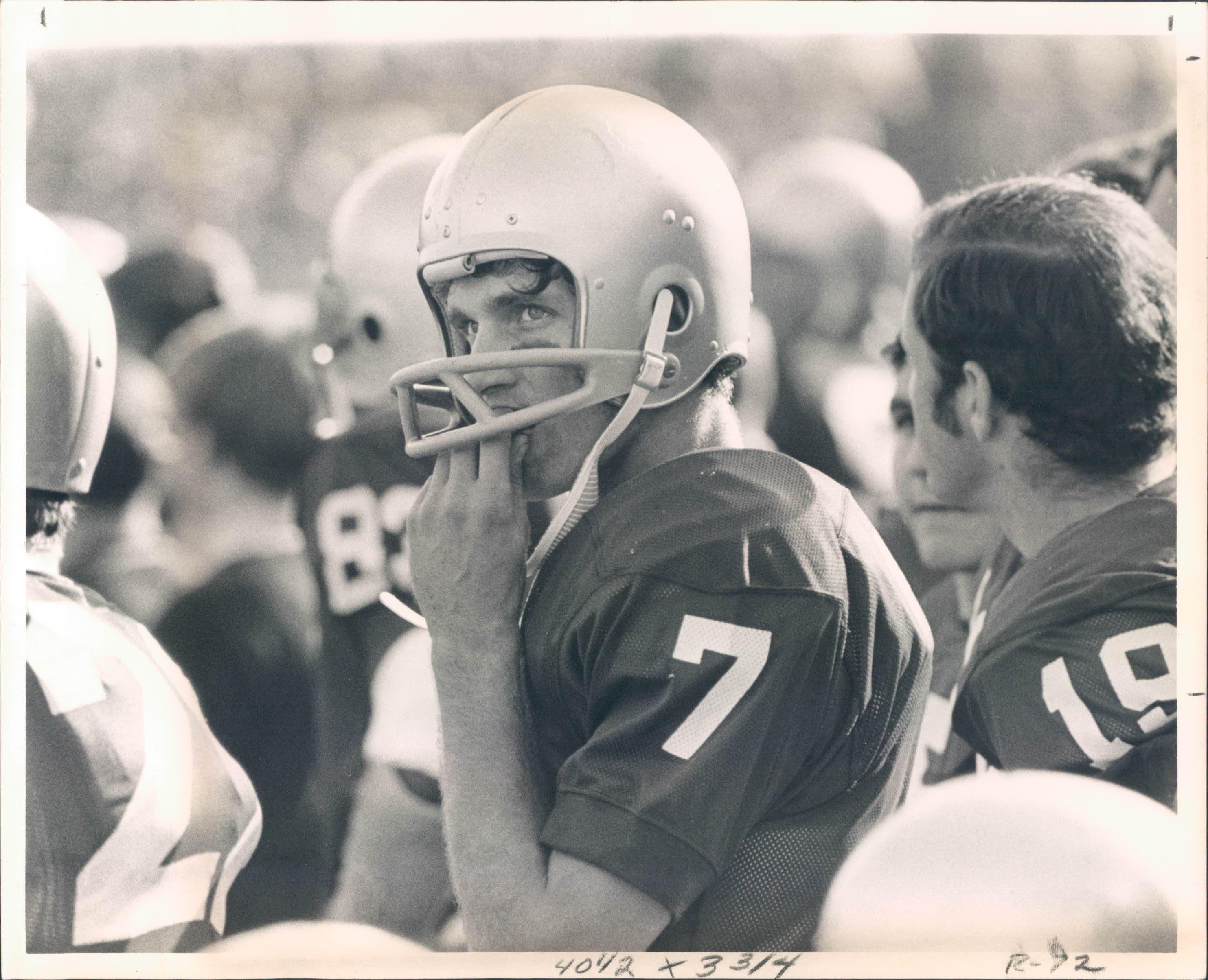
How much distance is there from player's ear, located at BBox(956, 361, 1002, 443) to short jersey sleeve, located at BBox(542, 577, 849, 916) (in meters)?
0.49

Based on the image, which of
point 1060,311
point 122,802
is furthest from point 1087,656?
point 122,802

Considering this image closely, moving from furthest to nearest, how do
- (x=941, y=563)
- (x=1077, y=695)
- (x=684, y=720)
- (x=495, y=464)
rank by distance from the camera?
1. (x=941, y=563)
2. (x=1077, y=695)
3. (x=495, y=464)
4. (x=684, y=720)

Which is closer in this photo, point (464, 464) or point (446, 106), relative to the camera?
point (464, 464)

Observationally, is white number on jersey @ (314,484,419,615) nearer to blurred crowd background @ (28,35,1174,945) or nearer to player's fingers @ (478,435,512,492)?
blurred crowd background @ (28,35,1174,945)

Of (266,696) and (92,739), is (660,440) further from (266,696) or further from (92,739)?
(92,739)

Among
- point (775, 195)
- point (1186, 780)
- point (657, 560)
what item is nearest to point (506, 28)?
point (775, 195)

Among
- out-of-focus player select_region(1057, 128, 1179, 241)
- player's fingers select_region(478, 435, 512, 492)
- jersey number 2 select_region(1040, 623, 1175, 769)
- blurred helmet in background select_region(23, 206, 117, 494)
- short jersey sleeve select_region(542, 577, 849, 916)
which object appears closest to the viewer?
short jersey sleeve select_region(542, 577, 849, 916)

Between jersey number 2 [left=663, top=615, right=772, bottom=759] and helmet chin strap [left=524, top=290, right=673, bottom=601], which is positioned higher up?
helmet chin strap [left=524, top=290, right=673, bottom=601]

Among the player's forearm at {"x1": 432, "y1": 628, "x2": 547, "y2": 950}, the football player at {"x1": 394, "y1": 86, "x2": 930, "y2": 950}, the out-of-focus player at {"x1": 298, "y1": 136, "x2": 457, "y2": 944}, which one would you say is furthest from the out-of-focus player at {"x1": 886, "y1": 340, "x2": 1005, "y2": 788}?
the out-of-focus player at {"x1": 298, "y1": 136, "x2": 457, "y2": 944}

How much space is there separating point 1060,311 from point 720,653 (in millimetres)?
775

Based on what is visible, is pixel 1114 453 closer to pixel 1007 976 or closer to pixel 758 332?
pixel 758 332

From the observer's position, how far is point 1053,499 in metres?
2.02

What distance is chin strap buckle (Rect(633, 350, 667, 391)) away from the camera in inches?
70.2

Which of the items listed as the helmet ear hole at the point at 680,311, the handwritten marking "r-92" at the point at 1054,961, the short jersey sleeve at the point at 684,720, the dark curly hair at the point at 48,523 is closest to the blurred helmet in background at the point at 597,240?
the helmet ear hole at the point at 680,311
